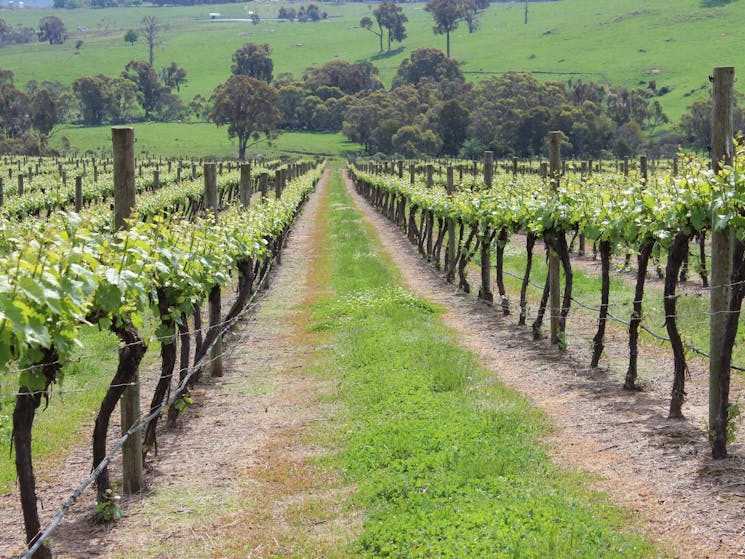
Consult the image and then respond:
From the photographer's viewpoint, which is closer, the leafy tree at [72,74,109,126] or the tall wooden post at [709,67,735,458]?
the tall wooden post at [709,67,735,458]

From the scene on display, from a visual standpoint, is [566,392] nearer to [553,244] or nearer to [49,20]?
[553,244]

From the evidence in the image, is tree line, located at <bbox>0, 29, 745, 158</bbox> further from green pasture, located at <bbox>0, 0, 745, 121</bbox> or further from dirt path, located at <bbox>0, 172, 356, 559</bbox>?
dirt path, located at <bbox>0, 172, 356, 559</bbox>

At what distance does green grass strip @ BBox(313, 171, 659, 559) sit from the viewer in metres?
6.29

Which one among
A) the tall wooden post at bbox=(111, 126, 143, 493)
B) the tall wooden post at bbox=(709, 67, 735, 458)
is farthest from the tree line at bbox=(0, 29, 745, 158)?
the tall wooden post at bbox=(111, 126, 143, 493)

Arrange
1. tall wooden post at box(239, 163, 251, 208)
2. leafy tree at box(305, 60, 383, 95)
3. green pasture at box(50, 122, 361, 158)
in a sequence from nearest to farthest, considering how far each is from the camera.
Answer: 1. tall wooden post at box(239, 163, 251, 208)
2. green pasture at box(50, 122, 361, 158)
3. leafy tree at box(305, 60, 383, 95)

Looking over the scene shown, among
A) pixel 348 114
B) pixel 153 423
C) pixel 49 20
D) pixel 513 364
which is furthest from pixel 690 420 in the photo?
pixel 49 20

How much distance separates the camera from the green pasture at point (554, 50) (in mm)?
131250

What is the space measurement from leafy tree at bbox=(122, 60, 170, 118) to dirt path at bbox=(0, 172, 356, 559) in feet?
445

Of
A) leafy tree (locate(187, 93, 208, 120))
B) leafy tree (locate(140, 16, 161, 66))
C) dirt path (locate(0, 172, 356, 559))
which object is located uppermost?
leafy tree (locate(140, 16, 161, 66))

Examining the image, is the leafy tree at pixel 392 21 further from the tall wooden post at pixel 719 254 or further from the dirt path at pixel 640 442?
the tall wooden post at pixel 719 254

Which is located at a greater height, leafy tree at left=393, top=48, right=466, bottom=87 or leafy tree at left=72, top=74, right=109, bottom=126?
leafy tree at left=393, top=48, right=466, bottom=87

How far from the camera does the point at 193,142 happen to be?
118938 millimetres

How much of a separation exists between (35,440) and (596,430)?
5.72 m

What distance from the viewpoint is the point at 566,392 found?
10.6 meters
